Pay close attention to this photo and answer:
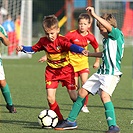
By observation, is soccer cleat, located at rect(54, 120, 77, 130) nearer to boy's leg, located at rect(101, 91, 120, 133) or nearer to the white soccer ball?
the white soccer ball

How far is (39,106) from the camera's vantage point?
389 inches

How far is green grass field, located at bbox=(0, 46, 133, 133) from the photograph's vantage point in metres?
7.55

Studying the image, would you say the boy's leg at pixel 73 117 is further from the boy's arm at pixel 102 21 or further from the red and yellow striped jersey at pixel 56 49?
the boy's arm at pixel 102 21

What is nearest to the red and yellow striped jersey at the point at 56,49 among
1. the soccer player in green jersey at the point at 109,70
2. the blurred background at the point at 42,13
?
the soccer player in green jersey at the point at 109,70

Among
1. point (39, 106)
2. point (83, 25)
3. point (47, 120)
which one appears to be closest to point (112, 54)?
point (47, 120)

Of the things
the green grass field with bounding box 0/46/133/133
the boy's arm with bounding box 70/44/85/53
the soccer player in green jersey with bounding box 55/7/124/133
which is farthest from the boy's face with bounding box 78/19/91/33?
the soccer player in green jersey with bounding box 55/7/124/133

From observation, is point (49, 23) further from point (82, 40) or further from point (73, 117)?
point (82, 40)

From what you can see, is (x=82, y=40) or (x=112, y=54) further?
(x=82, y=40)

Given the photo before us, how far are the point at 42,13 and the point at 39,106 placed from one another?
30.3 m

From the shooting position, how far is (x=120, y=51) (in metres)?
7.09

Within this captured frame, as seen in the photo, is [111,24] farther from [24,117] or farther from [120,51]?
[24,117]

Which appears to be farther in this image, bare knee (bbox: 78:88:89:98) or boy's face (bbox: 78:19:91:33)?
boy's face (bbox: 78:19:91:33)

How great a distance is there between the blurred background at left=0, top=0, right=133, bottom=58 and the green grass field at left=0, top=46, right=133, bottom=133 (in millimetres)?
5844

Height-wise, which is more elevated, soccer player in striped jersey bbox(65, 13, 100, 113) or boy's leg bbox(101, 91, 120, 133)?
soccer player in striped jersey bbox(65, 13, 100, 113)
